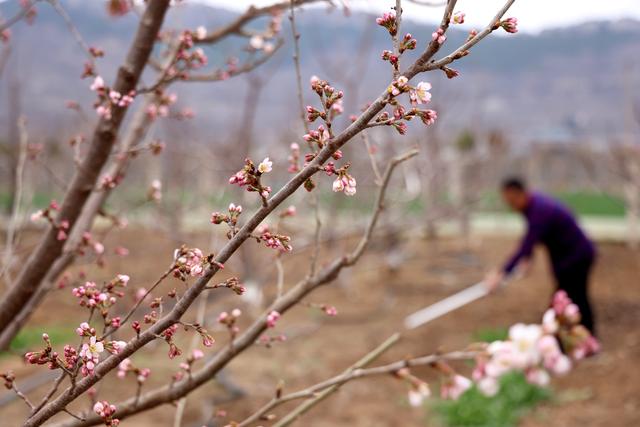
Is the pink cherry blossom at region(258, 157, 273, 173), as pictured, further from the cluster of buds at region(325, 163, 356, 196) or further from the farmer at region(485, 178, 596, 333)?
the farmer at region(485, 178, 596, 333)

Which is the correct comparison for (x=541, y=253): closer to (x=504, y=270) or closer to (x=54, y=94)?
(x=504, y=270)

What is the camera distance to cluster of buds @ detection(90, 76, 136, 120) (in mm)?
1883

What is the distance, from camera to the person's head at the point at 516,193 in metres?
5.66

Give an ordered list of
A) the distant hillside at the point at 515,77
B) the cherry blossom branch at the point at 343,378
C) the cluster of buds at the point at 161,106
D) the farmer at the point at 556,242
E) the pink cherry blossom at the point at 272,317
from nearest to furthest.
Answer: the pink cherry blossom at the point at 272,317 → the cherry blossom branch at the point at 343,378 → the cluster of buds at the point at 161,106 → the farmer at the point at 556,242 → the distant hillside at the point at 515,77

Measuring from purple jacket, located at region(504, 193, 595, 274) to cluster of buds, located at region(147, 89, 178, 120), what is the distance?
12.5 feet

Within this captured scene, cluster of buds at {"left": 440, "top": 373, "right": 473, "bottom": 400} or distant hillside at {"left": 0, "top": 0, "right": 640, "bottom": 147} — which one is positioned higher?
distant hillside at {"left": 0, "top": 0, "right": 640, "bottom": 147}

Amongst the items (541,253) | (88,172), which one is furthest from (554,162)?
(88,172)

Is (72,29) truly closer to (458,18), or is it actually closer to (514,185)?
(458,18)

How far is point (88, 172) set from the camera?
215cm

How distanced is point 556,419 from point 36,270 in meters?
4.11

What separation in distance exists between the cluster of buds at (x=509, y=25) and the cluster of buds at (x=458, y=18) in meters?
0.06

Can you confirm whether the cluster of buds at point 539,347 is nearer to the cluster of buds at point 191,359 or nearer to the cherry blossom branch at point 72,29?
the cluster of buds at point 191,359

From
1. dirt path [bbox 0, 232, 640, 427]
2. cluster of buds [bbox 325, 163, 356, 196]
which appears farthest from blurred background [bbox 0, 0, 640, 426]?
cluster of buds [bbox 325, 163, 356, 196]

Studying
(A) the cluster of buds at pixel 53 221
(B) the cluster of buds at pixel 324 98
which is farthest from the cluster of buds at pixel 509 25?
(A) the cluster of buds at pixel 53 221
